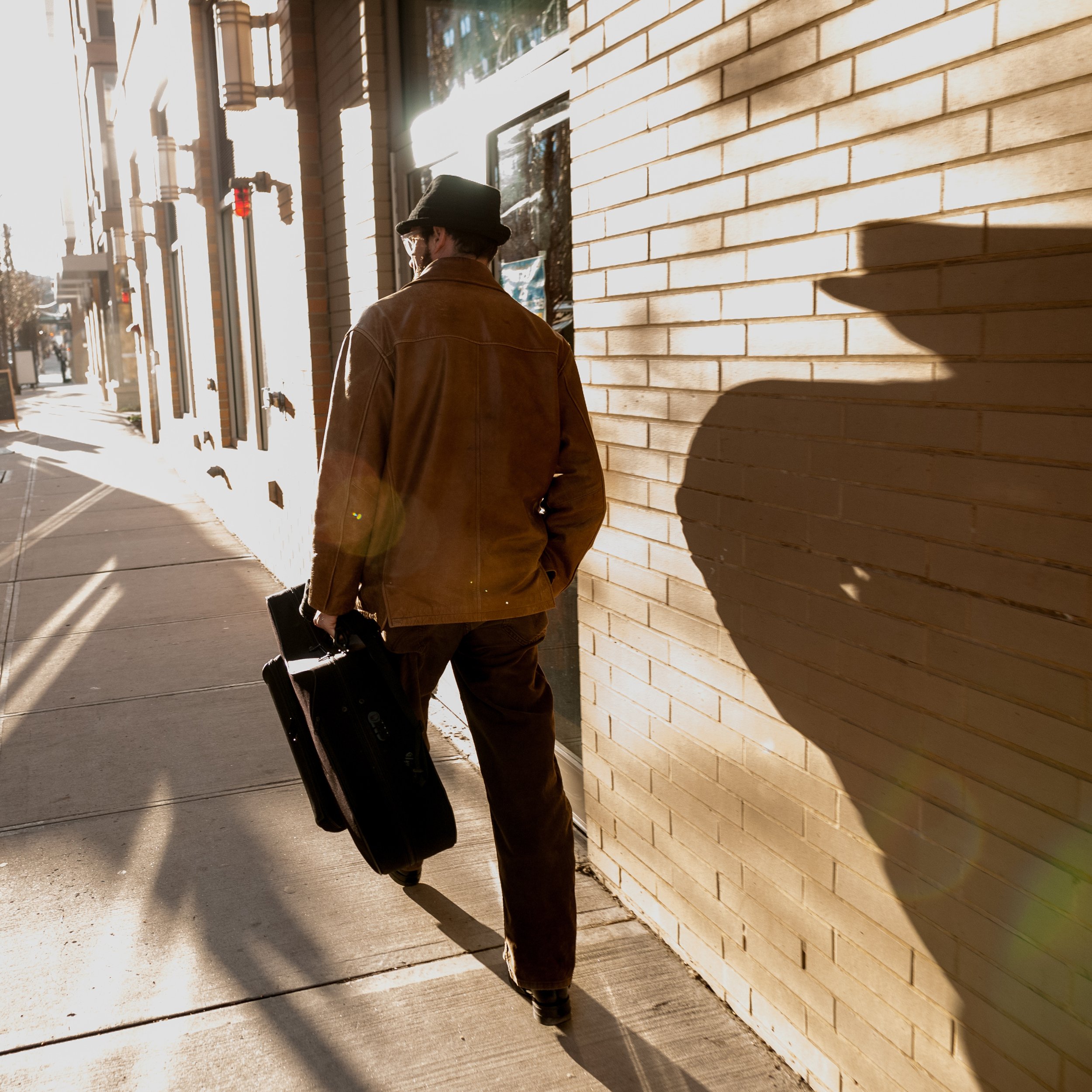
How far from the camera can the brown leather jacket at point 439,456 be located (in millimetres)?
2688

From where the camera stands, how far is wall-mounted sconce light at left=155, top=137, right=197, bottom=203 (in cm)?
1023

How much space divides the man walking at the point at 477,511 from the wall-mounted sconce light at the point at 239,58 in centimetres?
398

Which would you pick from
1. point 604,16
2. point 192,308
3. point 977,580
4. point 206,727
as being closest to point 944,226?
point 977,580

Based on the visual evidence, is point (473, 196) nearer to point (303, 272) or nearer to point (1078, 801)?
point (1078, 801)

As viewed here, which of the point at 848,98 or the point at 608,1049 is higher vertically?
the point at 848,98

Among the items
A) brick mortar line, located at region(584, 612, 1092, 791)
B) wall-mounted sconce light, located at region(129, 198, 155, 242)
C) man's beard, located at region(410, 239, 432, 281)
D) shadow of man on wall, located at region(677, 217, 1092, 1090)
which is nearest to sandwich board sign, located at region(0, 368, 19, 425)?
wall-mounted sconce light, located at region(129, 198, 155, 242)

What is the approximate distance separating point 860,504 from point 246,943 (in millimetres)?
2203

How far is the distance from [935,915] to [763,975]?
2.38 ft

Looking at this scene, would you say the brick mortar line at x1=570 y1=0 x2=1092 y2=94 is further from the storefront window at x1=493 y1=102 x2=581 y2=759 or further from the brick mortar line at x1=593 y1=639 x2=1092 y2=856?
the brick mortar line at x1=593 y1=639 x2=1092 y2=856

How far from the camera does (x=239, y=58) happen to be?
6.30 m

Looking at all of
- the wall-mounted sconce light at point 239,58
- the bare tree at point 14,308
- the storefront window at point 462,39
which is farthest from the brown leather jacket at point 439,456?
the bare tree at point 14,308

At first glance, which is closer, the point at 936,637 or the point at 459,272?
the point at 936,637

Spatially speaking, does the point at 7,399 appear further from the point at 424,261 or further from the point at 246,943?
the point at 424,261

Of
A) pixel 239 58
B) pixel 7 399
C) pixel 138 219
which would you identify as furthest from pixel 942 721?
pixel 7 399
